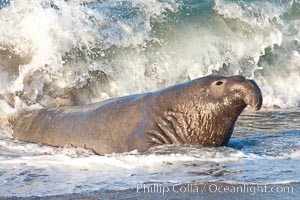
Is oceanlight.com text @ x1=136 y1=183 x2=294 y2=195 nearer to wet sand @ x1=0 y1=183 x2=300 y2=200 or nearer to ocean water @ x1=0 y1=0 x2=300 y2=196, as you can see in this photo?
wet sand @ x1=0 y1=183 x2=300 y2=200

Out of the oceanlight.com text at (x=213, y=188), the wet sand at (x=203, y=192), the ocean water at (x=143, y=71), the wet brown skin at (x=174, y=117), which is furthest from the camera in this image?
the wet brown skin at (x=174, y=117)

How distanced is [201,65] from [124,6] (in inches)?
73.0

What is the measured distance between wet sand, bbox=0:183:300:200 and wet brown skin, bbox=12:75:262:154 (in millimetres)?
1327

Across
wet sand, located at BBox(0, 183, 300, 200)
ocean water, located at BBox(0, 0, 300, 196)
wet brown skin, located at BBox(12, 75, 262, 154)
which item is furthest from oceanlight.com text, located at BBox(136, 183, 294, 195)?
wet brown skin, located at BBox(12, 75, 262, 154)

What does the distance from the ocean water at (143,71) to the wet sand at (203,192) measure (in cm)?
14

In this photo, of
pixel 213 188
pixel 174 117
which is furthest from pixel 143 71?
pixel 213 188

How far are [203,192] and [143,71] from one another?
650 centimetres

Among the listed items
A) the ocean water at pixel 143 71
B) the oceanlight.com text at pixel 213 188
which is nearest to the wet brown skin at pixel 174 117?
the ocean water at pixel 143 71

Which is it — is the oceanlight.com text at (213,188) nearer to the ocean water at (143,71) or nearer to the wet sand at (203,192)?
the wet sand at (203,192)

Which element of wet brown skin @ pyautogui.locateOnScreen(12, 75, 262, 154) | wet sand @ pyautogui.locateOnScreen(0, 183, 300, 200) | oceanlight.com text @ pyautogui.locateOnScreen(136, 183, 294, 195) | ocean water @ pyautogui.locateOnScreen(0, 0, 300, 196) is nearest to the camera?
wet sand @ pyautogui.locateOnScreen(0, 183, 300, 200)

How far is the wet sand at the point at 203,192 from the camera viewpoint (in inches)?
156

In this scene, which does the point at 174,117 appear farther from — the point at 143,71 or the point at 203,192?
the point at 143,71

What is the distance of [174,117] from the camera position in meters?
5.89

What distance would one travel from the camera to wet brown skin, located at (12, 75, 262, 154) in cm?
563
